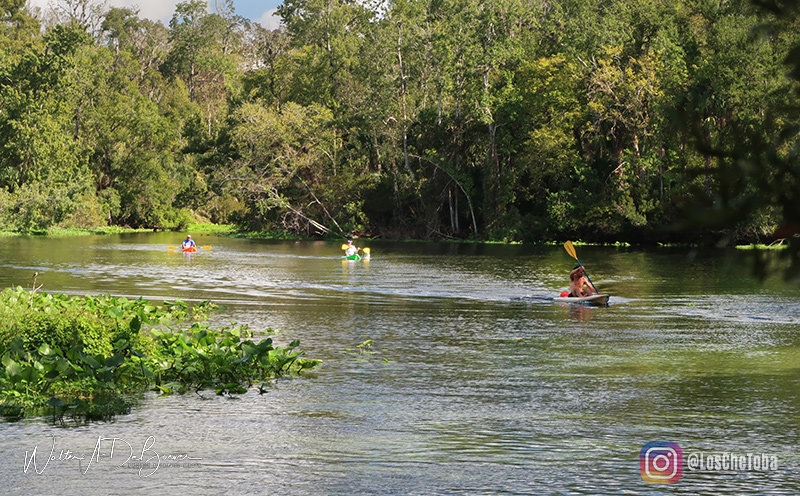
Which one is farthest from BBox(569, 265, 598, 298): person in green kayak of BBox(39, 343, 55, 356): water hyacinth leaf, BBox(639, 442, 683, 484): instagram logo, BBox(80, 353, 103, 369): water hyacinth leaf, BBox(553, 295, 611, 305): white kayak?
BBox(39, 343, 55, 356): water hyacinth leaf

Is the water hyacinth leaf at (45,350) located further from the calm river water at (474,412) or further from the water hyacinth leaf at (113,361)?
the calm river water at (474,412)

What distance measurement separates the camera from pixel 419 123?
7212 centimetres

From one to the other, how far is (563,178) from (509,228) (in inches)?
213

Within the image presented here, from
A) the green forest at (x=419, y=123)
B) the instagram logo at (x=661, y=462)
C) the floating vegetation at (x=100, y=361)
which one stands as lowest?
the instagram logo at (x=661, y=462)

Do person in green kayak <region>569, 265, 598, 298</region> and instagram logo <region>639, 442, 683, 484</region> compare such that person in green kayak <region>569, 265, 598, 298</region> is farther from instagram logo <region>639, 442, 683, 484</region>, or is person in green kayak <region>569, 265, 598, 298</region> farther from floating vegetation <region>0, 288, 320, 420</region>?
instagram logo <region>639, 442, 683, 484</region>

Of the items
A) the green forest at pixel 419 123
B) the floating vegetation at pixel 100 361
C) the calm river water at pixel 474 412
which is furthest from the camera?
the green forest at pixel 419 123

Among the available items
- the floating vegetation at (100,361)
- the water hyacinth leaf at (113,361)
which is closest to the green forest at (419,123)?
the floating vegetation at (100,361)

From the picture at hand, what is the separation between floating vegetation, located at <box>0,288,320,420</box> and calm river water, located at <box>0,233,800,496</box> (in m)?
0.55

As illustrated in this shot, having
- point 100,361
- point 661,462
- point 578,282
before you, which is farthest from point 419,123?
point 661,462

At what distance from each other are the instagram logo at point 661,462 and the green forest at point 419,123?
3489 centimetres

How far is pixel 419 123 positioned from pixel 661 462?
63.7m

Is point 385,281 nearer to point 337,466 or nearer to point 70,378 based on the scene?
point 70,378

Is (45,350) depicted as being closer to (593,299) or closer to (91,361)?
(91,361)

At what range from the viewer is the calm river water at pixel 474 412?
360 inches
